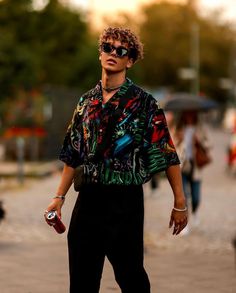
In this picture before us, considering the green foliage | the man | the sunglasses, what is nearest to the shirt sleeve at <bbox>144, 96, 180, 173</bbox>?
the man

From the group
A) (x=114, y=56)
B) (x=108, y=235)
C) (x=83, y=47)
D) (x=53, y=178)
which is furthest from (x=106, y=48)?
Result: (x=83, y=47)

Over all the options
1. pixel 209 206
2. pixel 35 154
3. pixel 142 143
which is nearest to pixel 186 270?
pixel 142 143

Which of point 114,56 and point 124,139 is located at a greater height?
point 114,56

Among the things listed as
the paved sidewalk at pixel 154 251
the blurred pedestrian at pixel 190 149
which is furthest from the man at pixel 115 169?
the blurred pedestrian at pixel 190 149

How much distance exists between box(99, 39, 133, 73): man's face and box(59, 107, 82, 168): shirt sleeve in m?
0.28

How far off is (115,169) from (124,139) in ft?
0.50

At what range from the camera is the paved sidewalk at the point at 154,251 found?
839cm

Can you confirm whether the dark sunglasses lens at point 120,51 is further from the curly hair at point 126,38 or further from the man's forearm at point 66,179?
the man's forearm at point 66,179

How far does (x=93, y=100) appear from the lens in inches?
207

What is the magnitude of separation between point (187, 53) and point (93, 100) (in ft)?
323

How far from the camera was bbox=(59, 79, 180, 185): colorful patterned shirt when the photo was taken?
204 inches

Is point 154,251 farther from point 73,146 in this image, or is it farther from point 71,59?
point 71,59

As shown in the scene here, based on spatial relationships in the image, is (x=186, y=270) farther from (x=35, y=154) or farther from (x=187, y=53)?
(x=187, y=53)

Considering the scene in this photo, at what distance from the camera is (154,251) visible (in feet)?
35.5
